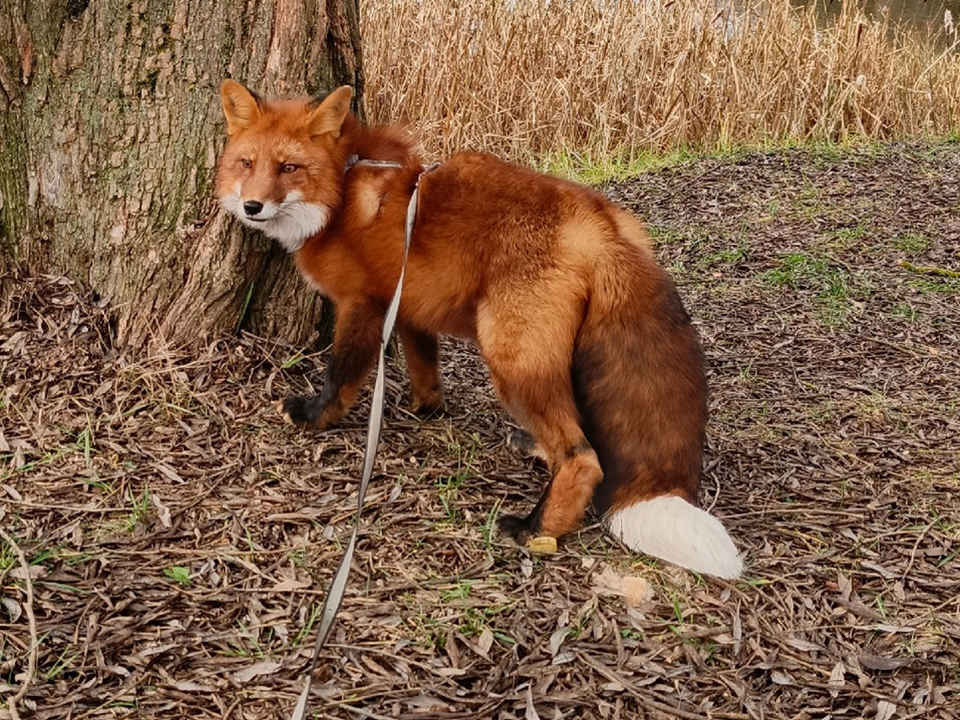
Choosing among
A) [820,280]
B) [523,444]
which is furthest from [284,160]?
[820,280]

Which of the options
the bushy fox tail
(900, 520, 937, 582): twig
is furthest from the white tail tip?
(900, 520, 937, 582): twig

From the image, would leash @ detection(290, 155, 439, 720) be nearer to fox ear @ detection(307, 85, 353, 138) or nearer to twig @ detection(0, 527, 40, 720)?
fox ear @ detection(307, 85, 353, 138)

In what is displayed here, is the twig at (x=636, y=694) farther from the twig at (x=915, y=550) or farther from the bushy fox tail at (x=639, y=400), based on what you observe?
the twig at (x=915, y=550)

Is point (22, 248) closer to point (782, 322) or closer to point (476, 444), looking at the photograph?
point (476, 444)

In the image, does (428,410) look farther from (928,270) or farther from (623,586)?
(928,270)

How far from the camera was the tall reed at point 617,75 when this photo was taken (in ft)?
→ 29.1

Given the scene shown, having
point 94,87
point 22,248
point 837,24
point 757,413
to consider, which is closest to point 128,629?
point 22,248

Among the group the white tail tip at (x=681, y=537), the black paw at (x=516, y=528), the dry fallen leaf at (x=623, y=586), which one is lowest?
the dry fallen leaf at (x=623, y=586)

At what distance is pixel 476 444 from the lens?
3471 mm

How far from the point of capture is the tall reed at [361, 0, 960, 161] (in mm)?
8875

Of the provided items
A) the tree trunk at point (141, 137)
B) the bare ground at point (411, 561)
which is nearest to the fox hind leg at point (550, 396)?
the bare ground at point (411, 561)

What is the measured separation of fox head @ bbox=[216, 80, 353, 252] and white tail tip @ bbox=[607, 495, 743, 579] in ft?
4.94

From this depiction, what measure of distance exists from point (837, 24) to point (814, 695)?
9244 millimetres

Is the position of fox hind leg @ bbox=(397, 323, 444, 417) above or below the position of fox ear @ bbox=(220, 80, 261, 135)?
below
